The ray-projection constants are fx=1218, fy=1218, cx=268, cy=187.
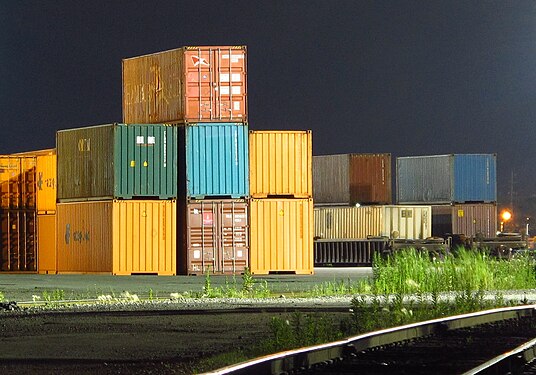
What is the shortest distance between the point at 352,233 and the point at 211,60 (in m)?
19.7

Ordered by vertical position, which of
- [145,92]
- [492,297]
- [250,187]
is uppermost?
[145,92]

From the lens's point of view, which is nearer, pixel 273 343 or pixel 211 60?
pixel 273 343

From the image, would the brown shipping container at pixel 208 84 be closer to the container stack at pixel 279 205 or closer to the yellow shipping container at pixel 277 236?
the container stack at pixel 279 205

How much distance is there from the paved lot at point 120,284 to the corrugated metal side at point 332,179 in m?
21.9

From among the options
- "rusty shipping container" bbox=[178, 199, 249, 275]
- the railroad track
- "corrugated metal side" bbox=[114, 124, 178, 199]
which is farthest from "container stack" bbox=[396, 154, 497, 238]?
the railroad track

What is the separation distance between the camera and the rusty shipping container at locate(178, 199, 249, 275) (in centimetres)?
3731

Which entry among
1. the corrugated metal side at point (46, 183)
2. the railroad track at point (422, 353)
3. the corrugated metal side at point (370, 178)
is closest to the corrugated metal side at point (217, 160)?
the corrugated metal side at point (46, 183)

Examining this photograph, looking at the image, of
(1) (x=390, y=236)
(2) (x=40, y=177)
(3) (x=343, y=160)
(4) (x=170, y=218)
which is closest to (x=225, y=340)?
(4) (x=170, y=218)

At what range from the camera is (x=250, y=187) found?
37625 millimetres

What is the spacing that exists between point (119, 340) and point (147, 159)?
76.9ft

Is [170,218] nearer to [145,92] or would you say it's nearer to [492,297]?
[145,92]

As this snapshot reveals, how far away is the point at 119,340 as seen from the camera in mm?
14148

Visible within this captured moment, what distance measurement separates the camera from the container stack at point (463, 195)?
186 feet

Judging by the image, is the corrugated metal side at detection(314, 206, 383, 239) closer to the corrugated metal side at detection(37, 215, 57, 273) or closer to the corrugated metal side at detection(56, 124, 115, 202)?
the corrugated metal side at detection(37, 215, 57, 273)
